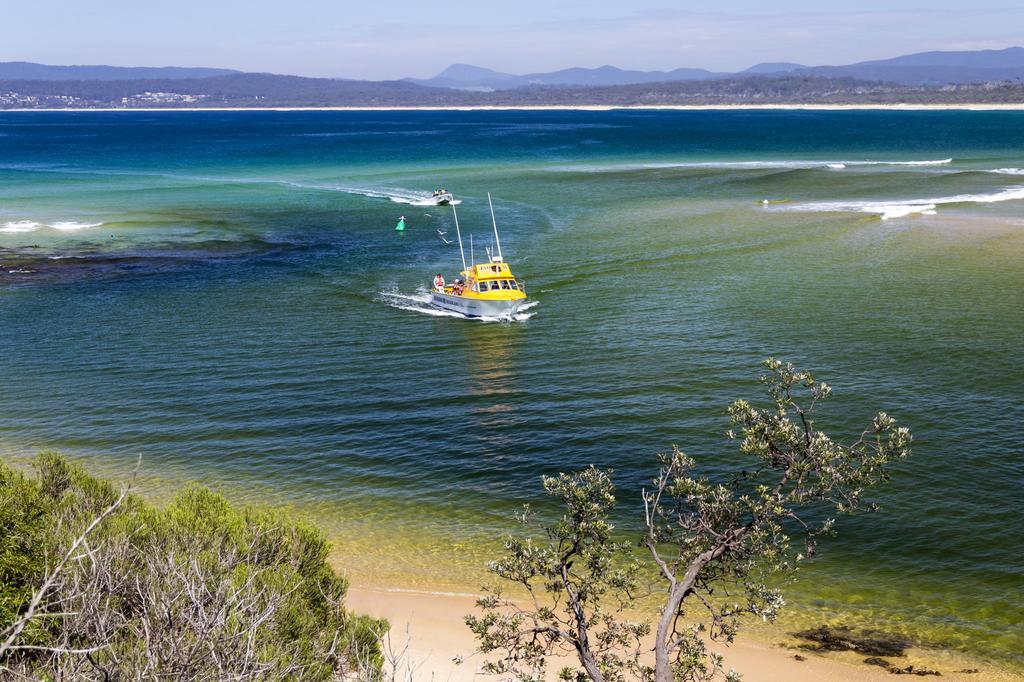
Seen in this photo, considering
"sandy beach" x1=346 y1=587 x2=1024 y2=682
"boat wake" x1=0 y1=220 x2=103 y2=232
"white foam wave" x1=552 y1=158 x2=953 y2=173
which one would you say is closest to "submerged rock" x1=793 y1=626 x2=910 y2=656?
"sandy beach" x1=346 y1=587 x2=1024 y2=682

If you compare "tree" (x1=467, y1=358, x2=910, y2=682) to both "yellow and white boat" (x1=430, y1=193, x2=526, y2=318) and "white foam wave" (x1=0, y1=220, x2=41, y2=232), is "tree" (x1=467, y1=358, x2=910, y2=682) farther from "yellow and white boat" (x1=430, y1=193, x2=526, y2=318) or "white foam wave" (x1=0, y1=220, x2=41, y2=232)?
"white foam wave" (x1=0, y1=220, x2=41, y2=232)

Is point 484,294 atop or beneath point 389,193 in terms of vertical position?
beneath

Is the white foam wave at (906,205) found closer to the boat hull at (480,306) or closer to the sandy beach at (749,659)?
the boat hull at (480,306)

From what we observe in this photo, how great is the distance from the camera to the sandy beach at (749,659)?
20922 mm

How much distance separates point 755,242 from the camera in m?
71.1

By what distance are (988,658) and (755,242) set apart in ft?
171

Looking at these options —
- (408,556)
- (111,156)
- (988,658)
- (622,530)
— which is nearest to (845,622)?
(988,658)

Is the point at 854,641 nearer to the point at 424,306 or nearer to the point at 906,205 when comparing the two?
the point at 424,306

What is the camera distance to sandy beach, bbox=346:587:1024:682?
20922mm

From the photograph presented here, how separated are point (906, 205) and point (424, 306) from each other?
2042 inches

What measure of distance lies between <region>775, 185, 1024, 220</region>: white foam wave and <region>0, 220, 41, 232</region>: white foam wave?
66.6 meters

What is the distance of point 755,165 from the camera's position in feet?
430

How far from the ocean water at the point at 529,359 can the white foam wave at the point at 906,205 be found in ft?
1.97

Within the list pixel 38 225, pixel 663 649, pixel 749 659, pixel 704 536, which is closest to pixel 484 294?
pixel 749 659
